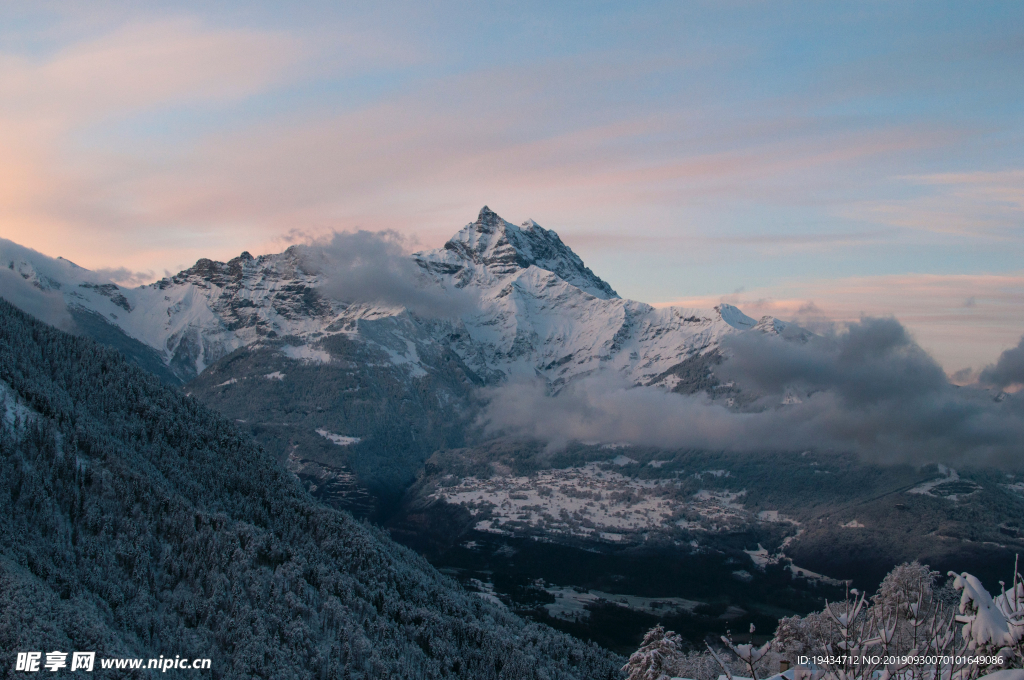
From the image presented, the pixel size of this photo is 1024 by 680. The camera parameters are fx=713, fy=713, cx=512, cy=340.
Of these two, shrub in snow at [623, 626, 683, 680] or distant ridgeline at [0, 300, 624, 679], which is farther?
distant ridgeline at [0, 300, 624, 679]

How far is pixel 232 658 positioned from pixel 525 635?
8357cm

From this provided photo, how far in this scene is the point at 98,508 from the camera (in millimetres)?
107688

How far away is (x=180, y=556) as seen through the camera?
110000mm

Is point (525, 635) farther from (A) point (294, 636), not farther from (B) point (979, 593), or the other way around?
(B) point (979, 593)

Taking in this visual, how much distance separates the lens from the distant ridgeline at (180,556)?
299 ft

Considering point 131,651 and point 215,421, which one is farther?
point 215,421

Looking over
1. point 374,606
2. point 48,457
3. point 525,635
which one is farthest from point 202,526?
point 525,635

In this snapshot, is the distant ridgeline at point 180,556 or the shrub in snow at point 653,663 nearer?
the shrub in snow at point 653,663

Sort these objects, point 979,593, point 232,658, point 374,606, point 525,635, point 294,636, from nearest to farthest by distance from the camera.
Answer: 1. point 979,593
2. point 232,658
3. point 294,636
4. point 374,606
5. point 525,635

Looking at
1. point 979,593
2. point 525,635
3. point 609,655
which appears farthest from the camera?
point 609,655

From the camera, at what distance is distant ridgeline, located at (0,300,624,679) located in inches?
3590

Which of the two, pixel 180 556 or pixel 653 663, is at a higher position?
pixel 653 663

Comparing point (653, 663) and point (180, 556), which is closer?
point (653, 663)

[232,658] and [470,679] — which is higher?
[232,658]
